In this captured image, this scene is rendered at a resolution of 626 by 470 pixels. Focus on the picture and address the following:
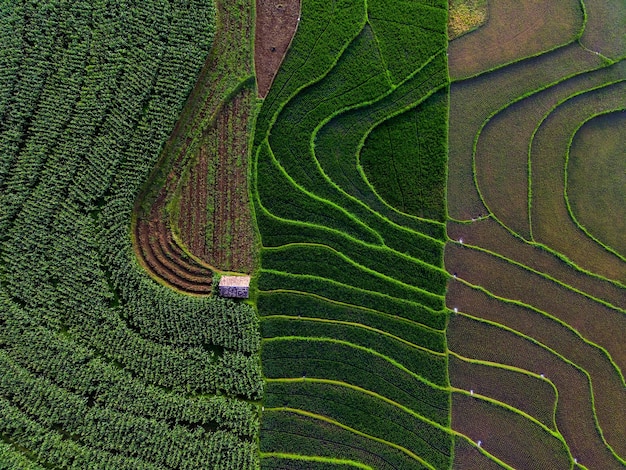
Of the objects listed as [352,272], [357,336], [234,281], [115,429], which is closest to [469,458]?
[357,336]

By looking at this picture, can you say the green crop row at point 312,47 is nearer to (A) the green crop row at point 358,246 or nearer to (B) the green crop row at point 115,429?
(A) the green crop row at point 358,246

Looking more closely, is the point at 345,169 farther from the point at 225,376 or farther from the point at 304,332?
the point at 225,376

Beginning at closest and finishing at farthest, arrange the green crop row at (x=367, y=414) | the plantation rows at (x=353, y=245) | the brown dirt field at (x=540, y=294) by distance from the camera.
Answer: the green crop row at (x=367, y=414) → the plantation rows at (x=353, y=245) → the brown dirt field at (x=540, y=294)

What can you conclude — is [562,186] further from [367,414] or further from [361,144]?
[367,414]

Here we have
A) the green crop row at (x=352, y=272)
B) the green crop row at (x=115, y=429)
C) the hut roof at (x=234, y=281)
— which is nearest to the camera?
the green crop row at (x=115, y=429)

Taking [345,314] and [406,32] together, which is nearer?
[345,314]

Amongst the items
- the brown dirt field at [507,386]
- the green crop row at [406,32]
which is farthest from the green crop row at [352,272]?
the green crop row at [406,32]
